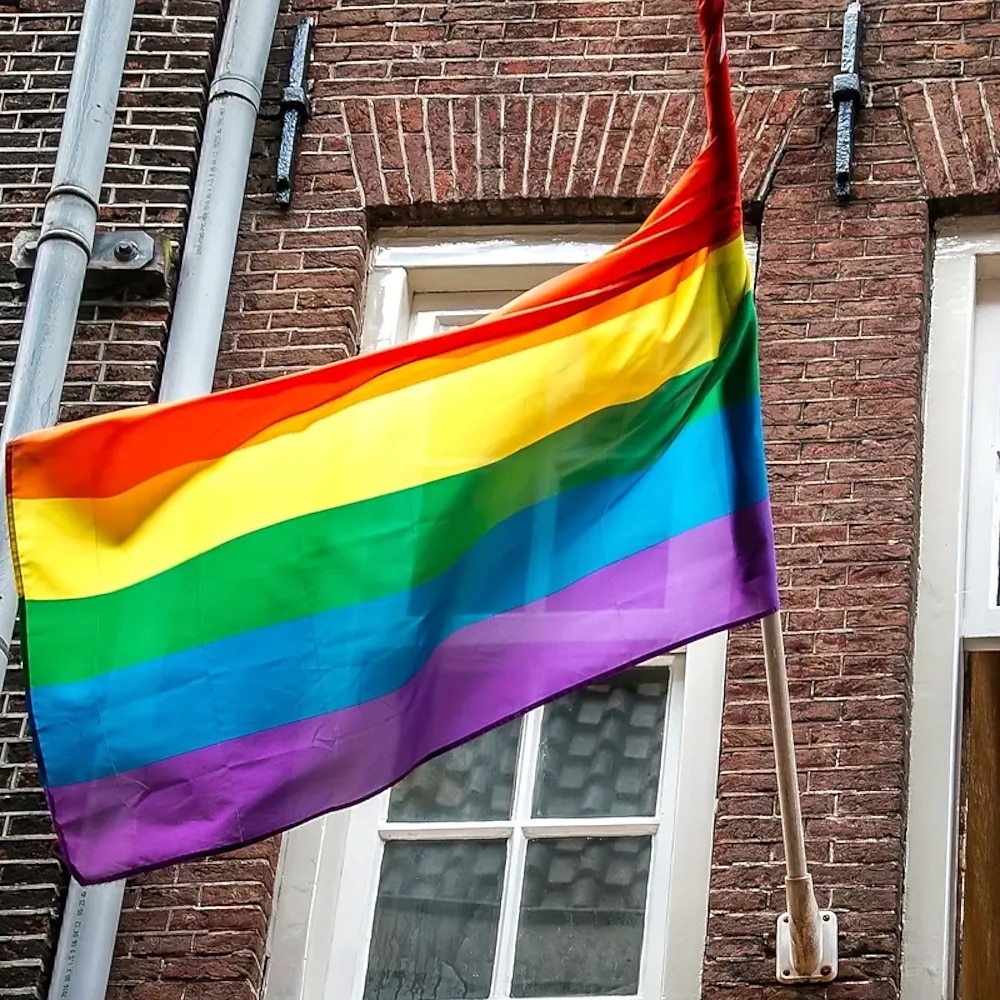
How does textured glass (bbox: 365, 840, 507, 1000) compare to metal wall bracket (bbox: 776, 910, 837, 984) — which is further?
textured glass (bbox: 365, 840, 507, 1000)

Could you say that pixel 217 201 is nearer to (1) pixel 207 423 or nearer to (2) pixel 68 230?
(2) pixel 68 230

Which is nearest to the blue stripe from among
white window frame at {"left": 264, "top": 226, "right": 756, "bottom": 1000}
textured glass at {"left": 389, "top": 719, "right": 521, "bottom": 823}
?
white window frame at {"left": 264, "top": 226, "right": 756, "bottom": 1000}

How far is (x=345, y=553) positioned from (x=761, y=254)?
235 centimetres

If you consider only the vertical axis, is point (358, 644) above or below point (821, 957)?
above

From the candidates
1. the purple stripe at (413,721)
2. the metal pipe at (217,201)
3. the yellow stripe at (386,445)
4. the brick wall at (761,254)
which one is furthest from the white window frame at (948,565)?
the metal pipe at (217,201)

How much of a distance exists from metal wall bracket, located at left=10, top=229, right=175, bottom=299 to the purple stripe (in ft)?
7.90

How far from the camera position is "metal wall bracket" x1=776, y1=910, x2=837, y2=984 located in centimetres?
695

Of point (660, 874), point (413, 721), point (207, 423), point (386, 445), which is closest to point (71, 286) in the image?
point (207, 423)

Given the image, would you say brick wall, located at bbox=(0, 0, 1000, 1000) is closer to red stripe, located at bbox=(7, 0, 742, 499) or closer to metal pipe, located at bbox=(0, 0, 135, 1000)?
metal pipe, located at bbox=(0, 0, 135, 1000)

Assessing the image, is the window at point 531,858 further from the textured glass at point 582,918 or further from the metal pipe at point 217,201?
the metal pipe at point 217,201

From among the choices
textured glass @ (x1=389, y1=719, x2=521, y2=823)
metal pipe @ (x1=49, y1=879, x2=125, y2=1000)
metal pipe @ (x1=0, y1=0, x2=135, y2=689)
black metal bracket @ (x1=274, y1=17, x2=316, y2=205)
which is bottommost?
metal pipe @ (x1=49, y1=879, x2=125, y2=1000)

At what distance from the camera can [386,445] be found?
6.48 meters

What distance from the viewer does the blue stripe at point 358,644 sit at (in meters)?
6.30

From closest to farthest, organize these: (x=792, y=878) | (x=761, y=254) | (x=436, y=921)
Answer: (x=792, y=878), (x=436, y=921), (x=761, y=254)
